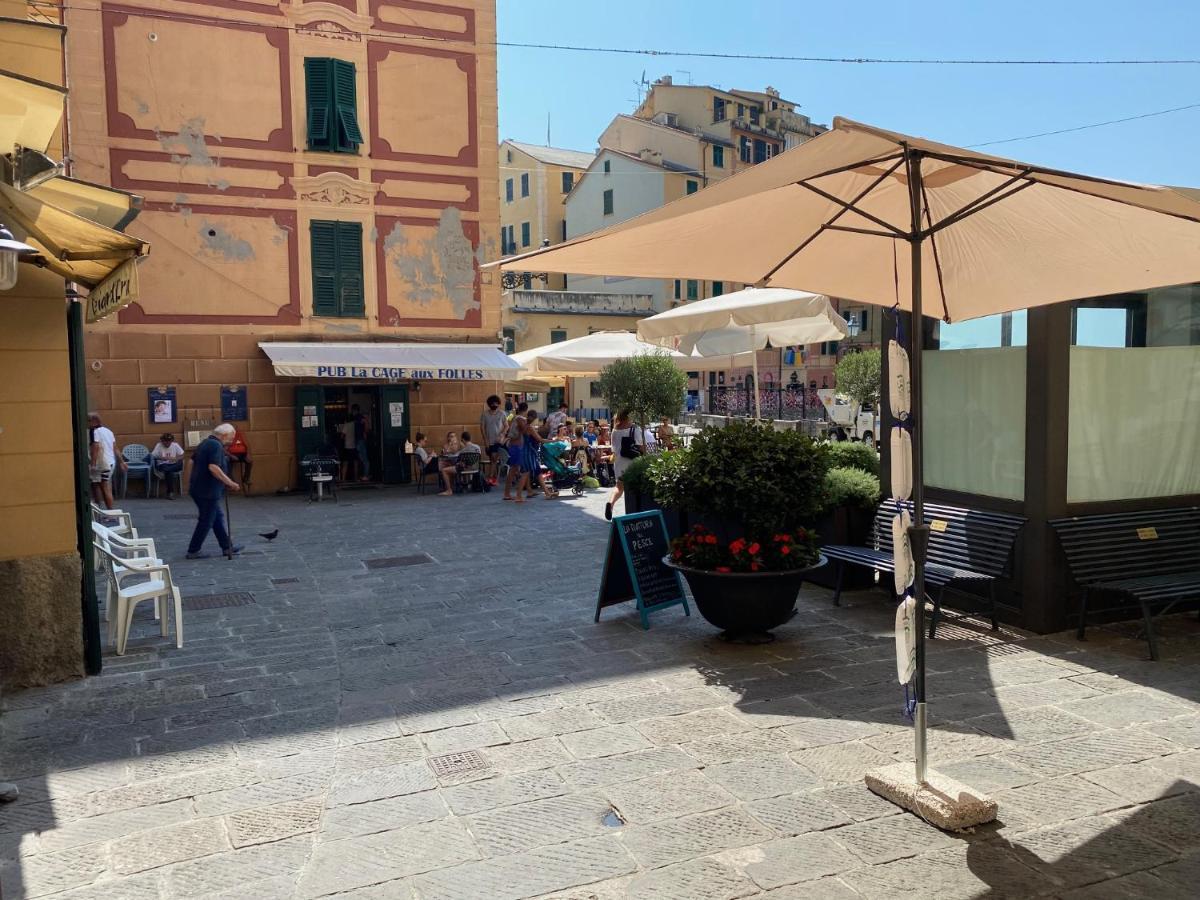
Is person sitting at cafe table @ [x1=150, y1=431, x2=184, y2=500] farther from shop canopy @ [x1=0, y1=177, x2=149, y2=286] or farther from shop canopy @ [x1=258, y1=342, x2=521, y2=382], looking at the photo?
shop canopy @ [x1=0, y1=177, x2=149, y2=286]

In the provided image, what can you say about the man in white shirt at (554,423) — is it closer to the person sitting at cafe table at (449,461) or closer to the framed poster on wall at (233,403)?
the person sitting at cafe table at (449,461)

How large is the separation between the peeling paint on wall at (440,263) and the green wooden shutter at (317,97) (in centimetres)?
207

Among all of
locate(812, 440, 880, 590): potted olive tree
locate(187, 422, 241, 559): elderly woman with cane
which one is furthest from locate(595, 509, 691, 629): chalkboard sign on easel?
locate(187, 422, 241, 559): elderly woman with cane

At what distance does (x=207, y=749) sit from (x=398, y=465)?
12.9 metres

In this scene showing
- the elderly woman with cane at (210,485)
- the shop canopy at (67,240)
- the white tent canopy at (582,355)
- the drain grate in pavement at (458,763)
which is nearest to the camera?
the drain grate in pavement at (458,763)

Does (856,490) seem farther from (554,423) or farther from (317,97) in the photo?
(317,97)

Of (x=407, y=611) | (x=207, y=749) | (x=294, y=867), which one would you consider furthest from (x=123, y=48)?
(x=294, y=867)

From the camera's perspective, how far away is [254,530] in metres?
12.0

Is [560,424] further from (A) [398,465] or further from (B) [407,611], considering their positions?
(B) [407,611]

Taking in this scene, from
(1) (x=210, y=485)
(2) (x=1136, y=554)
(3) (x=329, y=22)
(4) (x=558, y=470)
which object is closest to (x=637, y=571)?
(2) (x=1136, y=554)

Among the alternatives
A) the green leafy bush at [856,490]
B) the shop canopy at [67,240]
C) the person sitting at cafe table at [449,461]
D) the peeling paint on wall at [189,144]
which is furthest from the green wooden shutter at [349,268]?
the green leafy bush at [856,490]

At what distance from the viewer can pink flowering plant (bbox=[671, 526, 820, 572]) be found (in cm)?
589

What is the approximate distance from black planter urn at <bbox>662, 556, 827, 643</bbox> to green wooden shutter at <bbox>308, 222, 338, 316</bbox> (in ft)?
40.5

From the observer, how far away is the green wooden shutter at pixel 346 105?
1634cm
